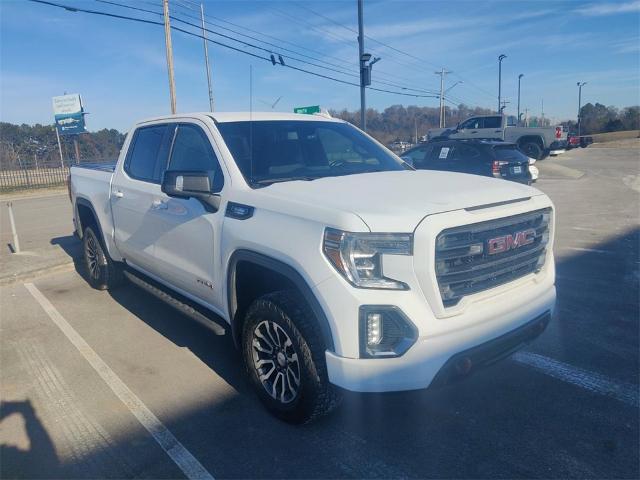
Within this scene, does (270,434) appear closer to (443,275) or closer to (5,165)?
(443,275)

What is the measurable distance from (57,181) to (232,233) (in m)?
30.3

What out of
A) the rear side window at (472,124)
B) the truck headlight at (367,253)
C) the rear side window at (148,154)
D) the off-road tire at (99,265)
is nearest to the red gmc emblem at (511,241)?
the truck headlight at (367,253)

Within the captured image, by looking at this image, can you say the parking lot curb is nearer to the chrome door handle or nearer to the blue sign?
the chrome door handle

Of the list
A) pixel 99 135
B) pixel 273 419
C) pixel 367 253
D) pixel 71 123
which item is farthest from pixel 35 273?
pixel 99 135

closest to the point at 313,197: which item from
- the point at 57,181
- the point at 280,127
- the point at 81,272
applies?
the point at 280,127

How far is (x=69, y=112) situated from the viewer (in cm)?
3662

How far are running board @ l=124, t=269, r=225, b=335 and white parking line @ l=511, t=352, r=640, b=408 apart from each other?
8.01 feet

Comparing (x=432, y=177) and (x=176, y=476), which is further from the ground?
(x=432, y=177)

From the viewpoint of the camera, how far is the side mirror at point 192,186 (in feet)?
10.9

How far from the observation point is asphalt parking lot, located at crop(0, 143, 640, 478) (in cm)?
283

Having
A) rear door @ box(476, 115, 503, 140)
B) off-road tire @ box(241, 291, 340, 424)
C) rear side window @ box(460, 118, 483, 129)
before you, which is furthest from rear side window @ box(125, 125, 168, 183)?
rear side window @ box(460, 118, 483, 129)

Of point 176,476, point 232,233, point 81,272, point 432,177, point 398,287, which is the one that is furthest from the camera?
point 81,272

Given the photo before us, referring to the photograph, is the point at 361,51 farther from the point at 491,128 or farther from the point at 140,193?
the point at 140,193

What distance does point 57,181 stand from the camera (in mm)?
29406
